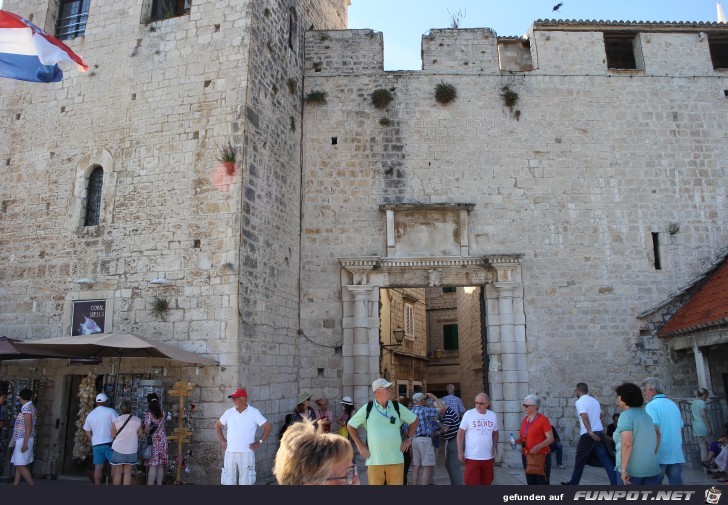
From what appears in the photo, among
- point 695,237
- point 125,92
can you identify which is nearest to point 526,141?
point 695,237

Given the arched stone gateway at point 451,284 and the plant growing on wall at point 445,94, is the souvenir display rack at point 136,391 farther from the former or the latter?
the plant growing on wall at point 445,94

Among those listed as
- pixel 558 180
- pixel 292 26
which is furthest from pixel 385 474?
pixel 292 26

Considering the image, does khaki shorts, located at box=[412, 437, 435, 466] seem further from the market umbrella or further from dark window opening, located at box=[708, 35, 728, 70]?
dark window opening, located at box=[708, 35, 728, 70]

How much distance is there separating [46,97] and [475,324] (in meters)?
12.1

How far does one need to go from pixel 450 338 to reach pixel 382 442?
59.4ft

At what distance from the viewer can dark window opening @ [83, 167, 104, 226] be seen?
33.0 feet

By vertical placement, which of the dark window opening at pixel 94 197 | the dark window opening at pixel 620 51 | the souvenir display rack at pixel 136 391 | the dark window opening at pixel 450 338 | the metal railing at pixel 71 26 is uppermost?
the dark window opening at pixel 620 51

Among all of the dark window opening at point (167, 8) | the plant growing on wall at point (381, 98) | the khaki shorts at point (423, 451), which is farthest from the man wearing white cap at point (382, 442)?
the dark window opening at point (167, 8)

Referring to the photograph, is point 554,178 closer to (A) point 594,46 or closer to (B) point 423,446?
(A) point 594,46

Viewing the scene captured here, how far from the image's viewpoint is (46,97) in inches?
425

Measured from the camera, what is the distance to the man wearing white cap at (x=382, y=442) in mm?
5422

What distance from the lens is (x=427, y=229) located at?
1148cm

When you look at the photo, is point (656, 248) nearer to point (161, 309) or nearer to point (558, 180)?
point (558, 180)

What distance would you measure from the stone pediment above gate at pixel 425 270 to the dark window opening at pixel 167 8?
563 centimetres
